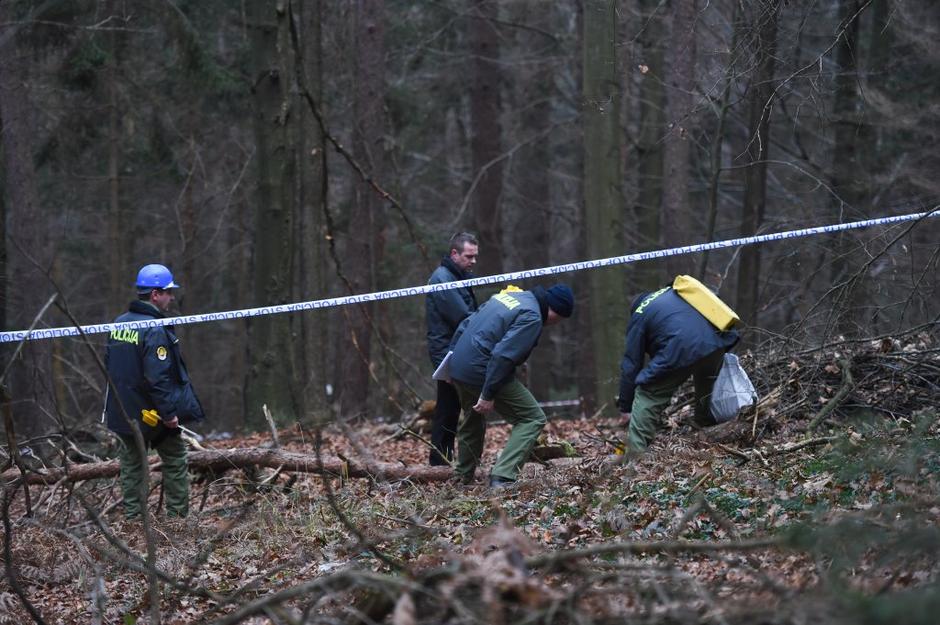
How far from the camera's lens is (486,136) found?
21484 mm

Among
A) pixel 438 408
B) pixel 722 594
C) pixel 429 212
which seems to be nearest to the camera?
pixel 722 594

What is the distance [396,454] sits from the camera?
11.1 meters

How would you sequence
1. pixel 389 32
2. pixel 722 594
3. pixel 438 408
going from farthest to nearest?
pixel 389 32
pixel 438 408
pixel 722 594

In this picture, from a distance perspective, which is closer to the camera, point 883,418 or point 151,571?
point 151,571

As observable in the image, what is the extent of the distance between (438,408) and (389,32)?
14576 mm

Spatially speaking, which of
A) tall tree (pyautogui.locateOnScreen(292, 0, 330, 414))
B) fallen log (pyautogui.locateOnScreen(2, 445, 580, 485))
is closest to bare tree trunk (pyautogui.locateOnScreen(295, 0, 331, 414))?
tall tree (pyautogui.locateOnScreen(292, 0, 330, 414))

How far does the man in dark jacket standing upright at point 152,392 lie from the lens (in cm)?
816

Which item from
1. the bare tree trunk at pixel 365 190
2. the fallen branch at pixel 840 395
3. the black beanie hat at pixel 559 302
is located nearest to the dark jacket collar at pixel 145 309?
the black beanie hat at pixel 559 302

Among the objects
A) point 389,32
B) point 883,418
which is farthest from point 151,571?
point 389,32

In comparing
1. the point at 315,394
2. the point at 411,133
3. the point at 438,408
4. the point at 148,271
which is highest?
the point at 411,133

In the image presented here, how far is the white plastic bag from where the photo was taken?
848 cm

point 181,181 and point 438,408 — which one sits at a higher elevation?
point 181,181

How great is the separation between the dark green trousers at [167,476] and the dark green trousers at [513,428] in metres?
2.32

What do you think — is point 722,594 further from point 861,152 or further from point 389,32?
point 389,32
